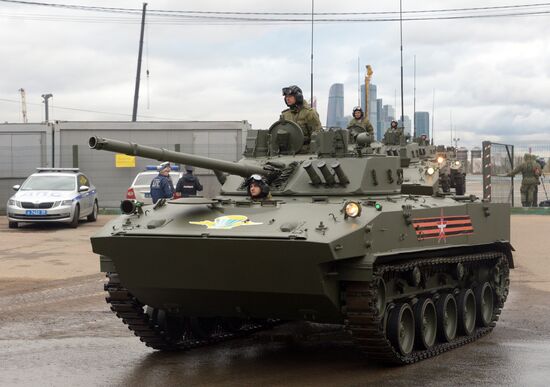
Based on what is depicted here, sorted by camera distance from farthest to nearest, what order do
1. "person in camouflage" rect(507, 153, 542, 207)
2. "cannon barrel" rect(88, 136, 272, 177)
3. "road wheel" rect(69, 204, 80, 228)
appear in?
"person in camouflage" rect(507, 153, 542, 207)
"road wheel" rect(69, 204, 80, 228)
"cannon barrel" rect(88, 136, 272, 177)

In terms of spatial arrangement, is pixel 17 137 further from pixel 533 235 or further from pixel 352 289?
pixel 352 289

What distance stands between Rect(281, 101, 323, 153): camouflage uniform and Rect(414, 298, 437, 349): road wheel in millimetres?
2821

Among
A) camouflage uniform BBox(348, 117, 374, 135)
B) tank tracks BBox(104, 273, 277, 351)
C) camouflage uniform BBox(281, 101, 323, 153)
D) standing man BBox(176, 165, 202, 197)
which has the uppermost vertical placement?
camouflage uniform BBox(348, 117, 374, 135)

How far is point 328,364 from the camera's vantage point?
10.5 meters

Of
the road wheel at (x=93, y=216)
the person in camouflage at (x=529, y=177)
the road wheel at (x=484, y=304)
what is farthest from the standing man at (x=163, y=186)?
the person in camouflage at (x=529, y=177)

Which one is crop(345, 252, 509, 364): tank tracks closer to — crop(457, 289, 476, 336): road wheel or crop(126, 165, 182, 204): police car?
crop(457, 289, 476, 336): road wheel

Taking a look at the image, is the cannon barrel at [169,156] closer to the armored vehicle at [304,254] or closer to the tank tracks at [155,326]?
the armored vehicle at [304,254]

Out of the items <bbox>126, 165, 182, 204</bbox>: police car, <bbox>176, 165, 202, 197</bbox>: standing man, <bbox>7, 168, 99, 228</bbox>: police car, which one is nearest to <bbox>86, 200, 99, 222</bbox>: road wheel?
<bbox>7, 168, 99, 228</bbox>: police car

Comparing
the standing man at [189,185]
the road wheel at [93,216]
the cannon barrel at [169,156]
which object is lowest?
the road wheel at [93,216]

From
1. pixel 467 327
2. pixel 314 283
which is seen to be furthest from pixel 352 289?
pixel 467 327

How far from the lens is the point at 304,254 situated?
9.38 metres

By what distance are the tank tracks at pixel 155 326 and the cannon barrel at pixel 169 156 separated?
5.36 ft

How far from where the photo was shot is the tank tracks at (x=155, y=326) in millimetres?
10883

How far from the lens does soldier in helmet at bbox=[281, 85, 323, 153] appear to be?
42.9 ft
